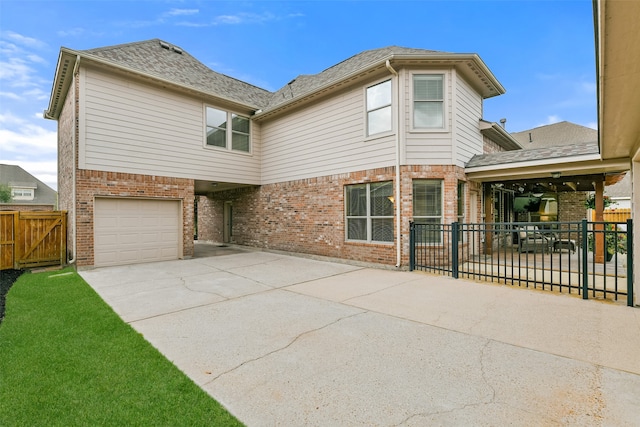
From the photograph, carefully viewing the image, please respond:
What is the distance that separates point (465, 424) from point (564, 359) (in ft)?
5.85

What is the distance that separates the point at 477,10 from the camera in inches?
442

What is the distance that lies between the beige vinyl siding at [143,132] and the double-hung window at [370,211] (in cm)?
508

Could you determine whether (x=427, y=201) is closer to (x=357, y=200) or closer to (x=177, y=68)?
(x=357, y=200)

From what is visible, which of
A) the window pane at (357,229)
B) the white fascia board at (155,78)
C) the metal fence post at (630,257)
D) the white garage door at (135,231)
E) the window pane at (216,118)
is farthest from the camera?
the window pane at (216,118)

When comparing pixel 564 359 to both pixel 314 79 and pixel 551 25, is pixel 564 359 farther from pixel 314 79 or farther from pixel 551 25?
pixel 551 25

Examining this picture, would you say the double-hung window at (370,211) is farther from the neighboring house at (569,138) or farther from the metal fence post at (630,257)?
the neighboring house at (569,138)

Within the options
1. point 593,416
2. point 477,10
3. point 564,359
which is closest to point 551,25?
Answer: point 477,10

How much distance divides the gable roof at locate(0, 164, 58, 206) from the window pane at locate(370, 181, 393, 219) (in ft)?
133

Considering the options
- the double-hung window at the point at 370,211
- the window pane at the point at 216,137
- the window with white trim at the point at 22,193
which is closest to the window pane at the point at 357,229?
the double-hung window at the point at 370,211

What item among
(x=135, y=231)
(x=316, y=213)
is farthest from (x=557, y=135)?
(x=135, y=231)

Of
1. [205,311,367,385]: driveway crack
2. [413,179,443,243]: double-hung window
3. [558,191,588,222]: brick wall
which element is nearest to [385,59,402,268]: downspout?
[413,179,443,243]: double-hung window

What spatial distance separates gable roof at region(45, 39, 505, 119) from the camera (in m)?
8.09

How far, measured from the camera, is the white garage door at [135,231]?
893cm

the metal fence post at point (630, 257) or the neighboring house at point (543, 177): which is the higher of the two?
the neighboring house at point (543, 177)
